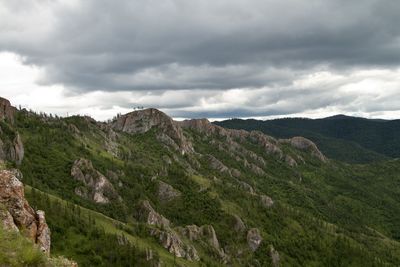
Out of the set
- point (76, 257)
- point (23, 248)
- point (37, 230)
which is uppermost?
point (23, 248)

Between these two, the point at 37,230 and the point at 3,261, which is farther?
the point at 37,230

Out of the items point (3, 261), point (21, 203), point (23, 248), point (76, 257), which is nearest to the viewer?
point (3, 261)

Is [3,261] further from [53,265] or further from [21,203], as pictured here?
[21,203]

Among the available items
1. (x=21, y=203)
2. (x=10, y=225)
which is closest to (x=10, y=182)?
(x=21, y=203)

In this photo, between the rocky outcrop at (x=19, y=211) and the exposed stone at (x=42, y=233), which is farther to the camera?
the exposed stone at (x=42, y=233)

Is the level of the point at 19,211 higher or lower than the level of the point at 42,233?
higher

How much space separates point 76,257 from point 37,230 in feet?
544

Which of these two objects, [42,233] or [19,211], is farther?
[42,233]

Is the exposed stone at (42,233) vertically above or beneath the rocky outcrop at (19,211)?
beneath

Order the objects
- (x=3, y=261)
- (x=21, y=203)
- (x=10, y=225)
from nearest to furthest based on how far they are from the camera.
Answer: (x=3, y=261) < (x=10, y=225) < (x=21, y=203)

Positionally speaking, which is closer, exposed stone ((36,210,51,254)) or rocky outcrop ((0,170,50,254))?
rocky outcrop ((0,170,50,254))

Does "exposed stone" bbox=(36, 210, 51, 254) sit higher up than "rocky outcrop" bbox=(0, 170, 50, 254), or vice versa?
"rocky outcrop" bbox=(0, 170, 50, 254)

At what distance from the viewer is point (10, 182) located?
141 ft

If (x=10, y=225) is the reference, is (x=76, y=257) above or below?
below
